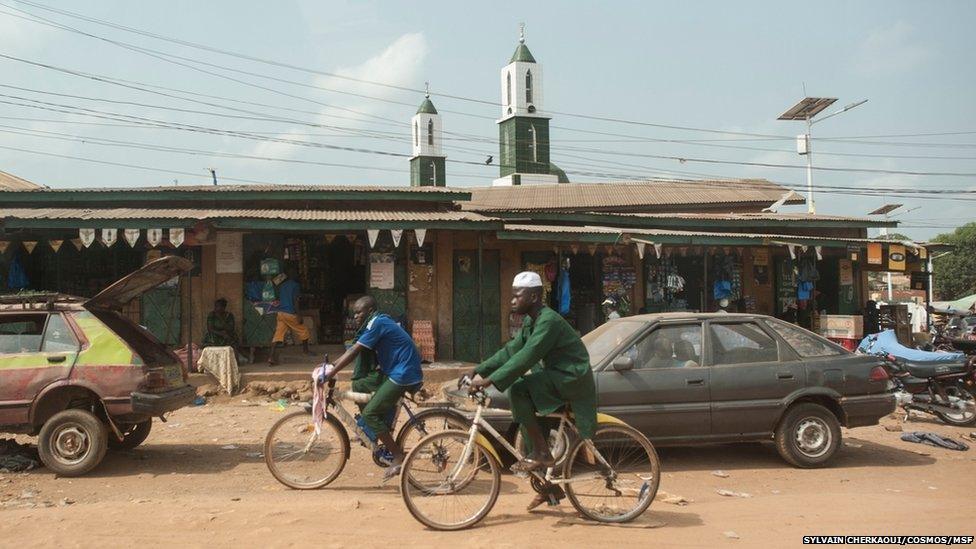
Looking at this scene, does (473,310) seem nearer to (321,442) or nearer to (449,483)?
(321,442)

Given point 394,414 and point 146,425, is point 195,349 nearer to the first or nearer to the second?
point 146,425

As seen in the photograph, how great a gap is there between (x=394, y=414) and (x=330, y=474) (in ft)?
2.78

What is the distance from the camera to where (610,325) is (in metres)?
7.57

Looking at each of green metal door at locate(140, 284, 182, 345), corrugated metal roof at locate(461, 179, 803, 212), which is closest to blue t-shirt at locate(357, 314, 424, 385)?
green metal door at locate(140, 284, 182, 345)

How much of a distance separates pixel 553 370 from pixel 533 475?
783mm

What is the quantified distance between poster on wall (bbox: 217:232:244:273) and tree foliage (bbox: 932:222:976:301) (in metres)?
57.1

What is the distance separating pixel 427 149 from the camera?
182 ft

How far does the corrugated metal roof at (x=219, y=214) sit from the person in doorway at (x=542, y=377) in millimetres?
7680

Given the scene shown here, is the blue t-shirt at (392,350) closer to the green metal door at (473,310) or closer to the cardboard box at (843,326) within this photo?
the green metal door at (473,310)

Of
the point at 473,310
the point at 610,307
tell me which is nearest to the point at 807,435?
the point at 610,307

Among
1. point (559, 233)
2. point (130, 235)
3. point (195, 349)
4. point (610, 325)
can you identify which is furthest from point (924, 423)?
point (130, 235)

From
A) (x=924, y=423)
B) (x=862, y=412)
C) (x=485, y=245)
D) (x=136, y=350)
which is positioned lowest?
(x=924, y=423)

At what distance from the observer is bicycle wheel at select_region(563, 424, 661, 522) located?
5062 mm

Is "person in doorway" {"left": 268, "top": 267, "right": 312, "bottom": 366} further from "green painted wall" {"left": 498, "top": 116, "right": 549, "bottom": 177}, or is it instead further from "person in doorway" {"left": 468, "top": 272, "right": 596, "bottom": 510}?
"green painted wall" {"left": 498, "top": 116, "right": 549, "bottom": 177}
